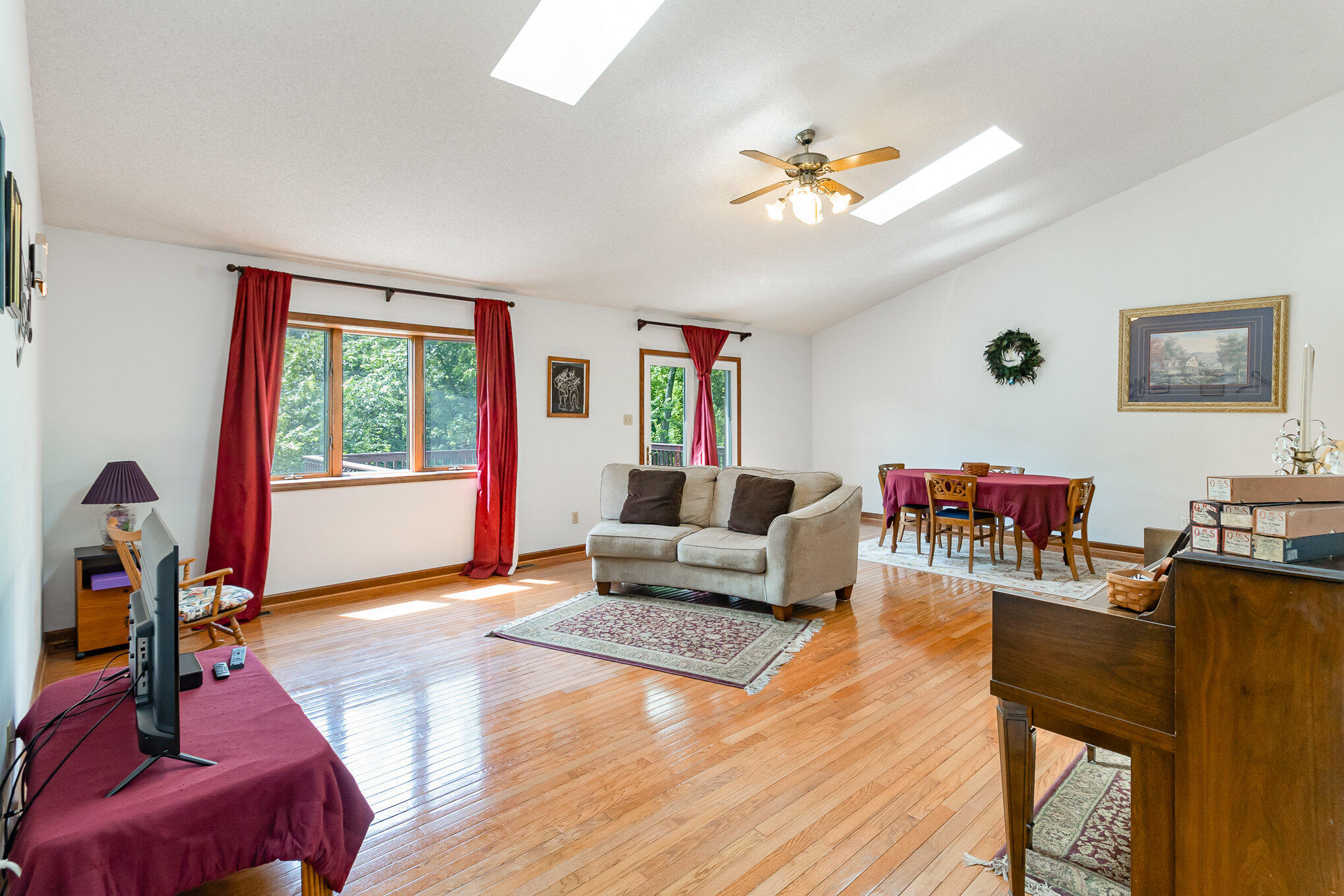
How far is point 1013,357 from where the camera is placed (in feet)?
22.4

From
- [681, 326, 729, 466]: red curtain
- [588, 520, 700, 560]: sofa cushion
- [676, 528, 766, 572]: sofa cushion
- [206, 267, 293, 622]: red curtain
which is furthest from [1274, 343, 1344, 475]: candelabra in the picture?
[681, 326, 729, 466]: red curtain

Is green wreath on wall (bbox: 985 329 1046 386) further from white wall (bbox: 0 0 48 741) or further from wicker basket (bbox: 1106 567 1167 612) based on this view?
white wall (bbox: 0 0 48 741)

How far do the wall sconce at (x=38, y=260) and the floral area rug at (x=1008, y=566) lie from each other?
18.3 feet

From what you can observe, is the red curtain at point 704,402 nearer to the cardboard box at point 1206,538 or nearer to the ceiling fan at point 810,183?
the ceiling fan at point 810,183

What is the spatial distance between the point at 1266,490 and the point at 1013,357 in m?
6.10

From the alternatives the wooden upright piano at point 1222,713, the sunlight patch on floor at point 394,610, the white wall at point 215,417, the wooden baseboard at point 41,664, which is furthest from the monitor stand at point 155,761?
the white wall at point 215,417

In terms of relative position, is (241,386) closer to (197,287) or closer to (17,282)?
(197,287)

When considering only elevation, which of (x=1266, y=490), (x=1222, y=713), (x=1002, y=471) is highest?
(x=1266, y=490)

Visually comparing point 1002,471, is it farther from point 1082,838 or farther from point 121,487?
point 121,487

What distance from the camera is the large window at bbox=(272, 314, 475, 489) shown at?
4.76 m

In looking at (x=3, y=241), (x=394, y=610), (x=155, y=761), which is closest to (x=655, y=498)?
(x=394, y=610)

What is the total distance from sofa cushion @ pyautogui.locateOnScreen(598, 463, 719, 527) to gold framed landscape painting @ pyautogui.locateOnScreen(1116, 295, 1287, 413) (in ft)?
13.2

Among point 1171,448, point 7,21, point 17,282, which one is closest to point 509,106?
point 7,21

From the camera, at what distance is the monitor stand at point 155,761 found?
56.0 inches
